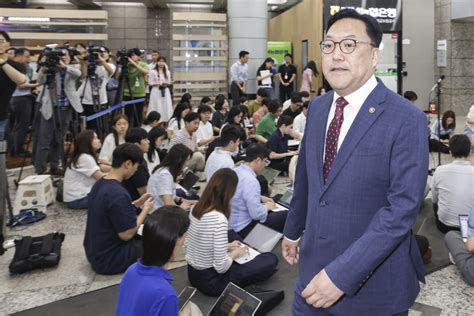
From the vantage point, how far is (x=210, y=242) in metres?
2.79

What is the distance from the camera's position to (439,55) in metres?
12.6

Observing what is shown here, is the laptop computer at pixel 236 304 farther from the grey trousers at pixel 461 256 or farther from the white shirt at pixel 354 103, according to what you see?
the grey trousers at pixel 461 256

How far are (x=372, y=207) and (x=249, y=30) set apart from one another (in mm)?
9750

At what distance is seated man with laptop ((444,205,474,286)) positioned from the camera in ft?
9.93

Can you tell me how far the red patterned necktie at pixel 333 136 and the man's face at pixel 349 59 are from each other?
0.06 m

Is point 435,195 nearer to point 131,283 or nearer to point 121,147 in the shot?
point 121,147

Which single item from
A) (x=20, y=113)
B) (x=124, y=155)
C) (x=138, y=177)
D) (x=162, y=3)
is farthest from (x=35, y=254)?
(x=162, y=3)

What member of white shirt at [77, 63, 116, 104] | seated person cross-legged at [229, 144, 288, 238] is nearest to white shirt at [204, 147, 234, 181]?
seated person cross-legged at [229, 144, 288, 238]

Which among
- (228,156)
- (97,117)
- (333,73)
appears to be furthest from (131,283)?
(97,117)

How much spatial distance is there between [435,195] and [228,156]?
191 centimetres

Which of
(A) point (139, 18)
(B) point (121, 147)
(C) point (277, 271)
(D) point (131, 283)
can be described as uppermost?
(A) point (139, 18)

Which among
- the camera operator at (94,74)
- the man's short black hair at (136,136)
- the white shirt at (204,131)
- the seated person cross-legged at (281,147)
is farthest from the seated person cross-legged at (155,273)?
the camera operator at (94,74)

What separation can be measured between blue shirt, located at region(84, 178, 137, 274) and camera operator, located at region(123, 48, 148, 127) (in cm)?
459

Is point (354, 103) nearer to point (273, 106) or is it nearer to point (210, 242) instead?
point (210, 242)
